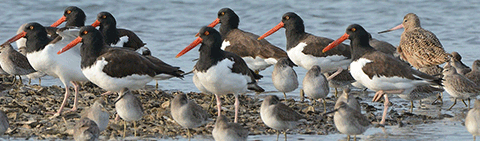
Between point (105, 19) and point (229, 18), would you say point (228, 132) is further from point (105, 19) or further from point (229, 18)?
point (229, 18)

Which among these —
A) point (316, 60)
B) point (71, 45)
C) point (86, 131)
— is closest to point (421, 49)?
point (316, 60)

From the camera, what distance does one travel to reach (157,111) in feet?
30.2

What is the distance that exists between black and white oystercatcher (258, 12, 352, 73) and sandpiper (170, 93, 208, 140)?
3.54 meters

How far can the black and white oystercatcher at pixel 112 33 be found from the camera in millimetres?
11250

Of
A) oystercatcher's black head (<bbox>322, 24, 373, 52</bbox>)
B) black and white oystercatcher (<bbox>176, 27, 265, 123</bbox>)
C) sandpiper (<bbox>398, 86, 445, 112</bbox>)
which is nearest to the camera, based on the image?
black and white oystercatcher (<bbox>176, 27, 265, 123</bbox>)

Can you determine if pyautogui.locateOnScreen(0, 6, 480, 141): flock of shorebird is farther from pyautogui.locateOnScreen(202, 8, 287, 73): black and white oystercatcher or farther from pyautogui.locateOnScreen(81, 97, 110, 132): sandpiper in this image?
pyautogui.locateOnScreen(202, 8, 287, 73): black and white oystercatcher

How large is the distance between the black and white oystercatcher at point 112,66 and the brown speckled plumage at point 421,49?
4719 mm

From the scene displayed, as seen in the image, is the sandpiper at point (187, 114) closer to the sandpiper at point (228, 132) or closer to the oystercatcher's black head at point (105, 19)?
the sandpiper at point (228, 132)

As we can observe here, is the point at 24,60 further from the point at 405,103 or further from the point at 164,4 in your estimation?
the point at 164,4

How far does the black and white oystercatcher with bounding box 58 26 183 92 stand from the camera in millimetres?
8828

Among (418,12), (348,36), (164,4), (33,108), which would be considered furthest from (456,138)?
(164,4)

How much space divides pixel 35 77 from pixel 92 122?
470cm

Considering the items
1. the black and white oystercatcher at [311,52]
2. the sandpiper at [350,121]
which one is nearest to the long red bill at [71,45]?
the sandpiper at [350,121]

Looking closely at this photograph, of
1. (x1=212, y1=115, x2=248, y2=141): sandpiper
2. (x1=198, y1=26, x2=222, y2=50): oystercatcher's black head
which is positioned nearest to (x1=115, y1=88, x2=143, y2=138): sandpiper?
(x1=212, y1=115, x2=248, y2=141): sandpiper
